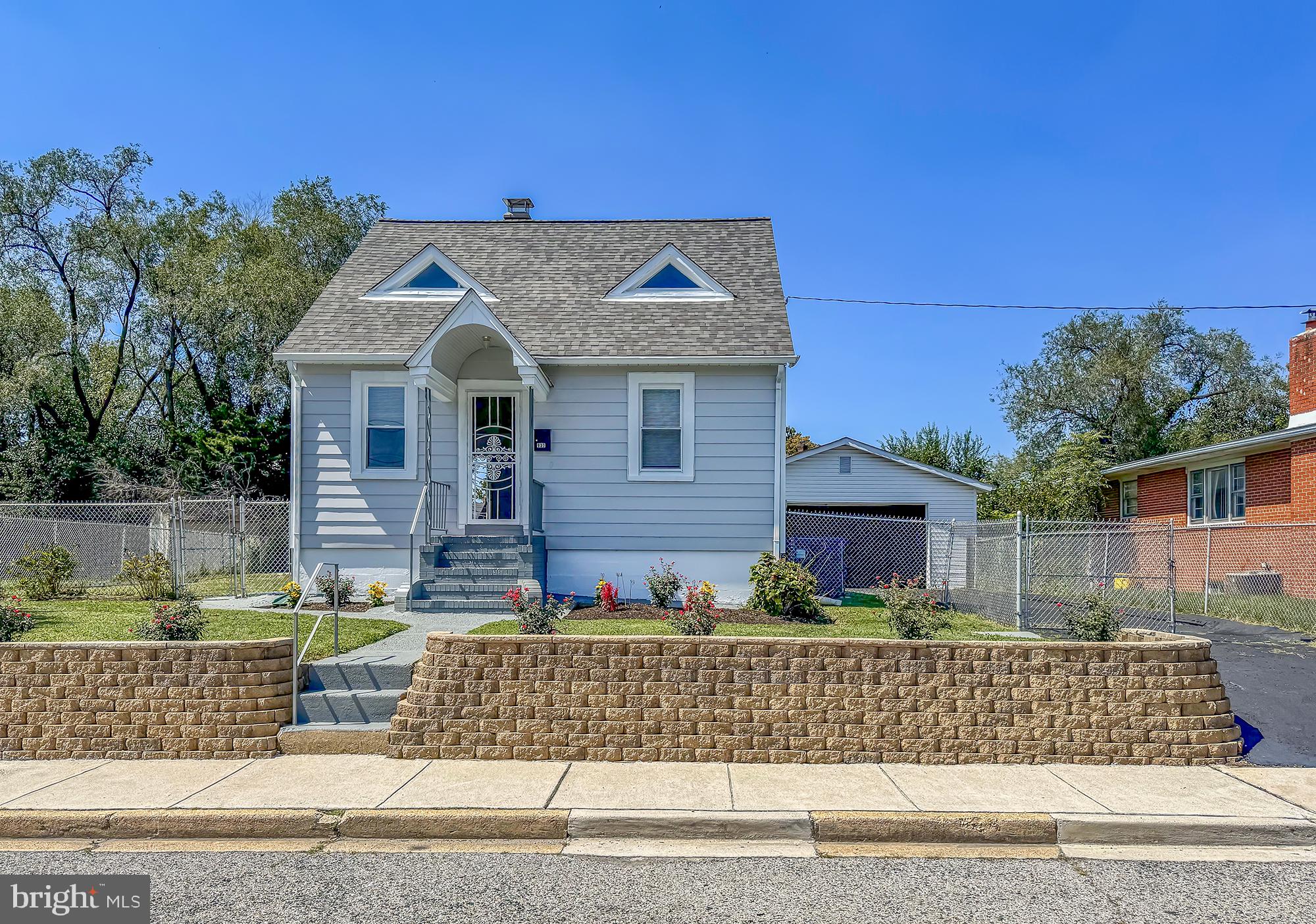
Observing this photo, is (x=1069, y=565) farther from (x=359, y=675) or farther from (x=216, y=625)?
(x=216, y=625)

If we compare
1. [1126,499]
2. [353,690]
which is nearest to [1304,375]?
[1126,499]

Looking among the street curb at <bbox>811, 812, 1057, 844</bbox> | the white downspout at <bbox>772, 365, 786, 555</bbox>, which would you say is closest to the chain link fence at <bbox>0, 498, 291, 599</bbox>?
the white downspout at <bbox>772, 365, 786, 555</bbox>

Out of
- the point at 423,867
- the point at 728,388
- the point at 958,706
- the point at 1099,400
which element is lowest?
the point at 423,867

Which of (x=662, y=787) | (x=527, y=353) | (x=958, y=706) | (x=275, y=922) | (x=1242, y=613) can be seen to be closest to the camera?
(x=275, y=922)

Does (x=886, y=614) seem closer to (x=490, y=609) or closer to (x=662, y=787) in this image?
(x=490, y=609)

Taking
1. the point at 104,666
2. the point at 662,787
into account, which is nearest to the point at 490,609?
the point at 104,666

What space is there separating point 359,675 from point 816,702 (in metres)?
4.10

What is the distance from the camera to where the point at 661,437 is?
13375 millimetres

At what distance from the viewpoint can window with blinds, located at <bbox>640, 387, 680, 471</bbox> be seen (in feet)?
43.8

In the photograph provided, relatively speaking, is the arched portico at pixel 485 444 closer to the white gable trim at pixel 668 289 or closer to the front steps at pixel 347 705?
the white gable trim at pixel 668 289

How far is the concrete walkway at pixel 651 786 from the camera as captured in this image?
5.86 meters

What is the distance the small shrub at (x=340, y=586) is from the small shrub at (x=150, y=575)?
7.45ft

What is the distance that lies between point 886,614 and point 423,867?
25.9 ft

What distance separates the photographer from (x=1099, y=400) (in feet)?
112
